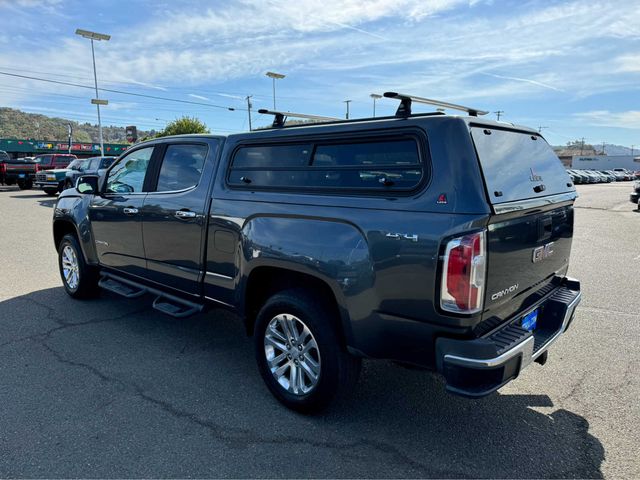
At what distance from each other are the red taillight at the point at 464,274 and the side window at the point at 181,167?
7.90 feet

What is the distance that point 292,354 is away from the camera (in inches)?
124

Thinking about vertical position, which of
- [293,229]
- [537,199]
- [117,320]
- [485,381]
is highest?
[537,199]

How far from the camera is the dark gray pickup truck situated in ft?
7.84

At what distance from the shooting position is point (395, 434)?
292cm

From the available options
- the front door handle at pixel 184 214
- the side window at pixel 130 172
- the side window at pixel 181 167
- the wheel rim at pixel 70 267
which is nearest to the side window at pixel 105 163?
the wheel rim at pixel 70 267

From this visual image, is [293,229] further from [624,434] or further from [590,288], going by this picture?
[590,288]

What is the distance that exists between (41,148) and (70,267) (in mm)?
A: 59649

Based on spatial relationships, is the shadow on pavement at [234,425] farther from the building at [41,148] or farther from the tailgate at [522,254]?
the building at [41,148]

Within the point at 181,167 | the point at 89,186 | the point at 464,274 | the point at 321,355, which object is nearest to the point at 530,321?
the point at 464,274

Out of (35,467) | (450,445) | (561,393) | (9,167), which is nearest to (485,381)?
(450,445)

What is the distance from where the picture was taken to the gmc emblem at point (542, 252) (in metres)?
2.90

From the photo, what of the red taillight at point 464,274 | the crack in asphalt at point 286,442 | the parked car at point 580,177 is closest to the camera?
the red taillight at point 464,274

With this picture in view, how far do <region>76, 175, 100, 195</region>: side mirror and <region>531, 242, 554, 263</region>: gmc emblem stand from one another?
454 centimetres

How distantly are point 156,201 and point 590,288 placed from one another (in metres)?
5.66
